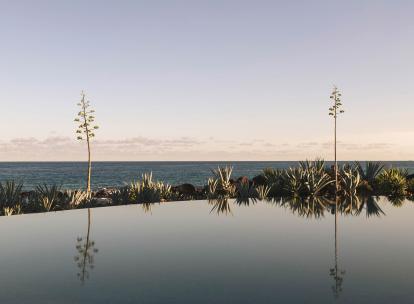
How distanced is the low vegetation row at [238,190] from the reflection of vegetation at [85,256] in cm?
627

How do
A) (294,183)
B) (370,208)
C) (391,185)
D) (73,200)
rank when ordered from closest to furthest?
(370,208)
(73,200)
(294,183)
(391,185)

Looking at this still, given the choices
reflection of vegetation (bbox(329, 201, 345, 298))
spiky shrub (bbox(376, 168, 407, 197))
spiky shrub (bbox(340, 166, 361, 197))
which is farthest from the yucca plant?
reflection of vegetation (bbox(329, 201, 345, 298))

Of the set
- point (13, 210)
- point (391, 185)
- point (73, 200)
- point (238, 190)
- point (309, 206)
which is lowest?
point (13, 210)

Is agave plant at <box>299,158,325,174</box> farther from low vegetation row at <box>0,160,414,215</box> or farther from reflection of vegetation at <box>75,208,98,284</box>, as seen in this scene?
reflection of vegetation at <box>75,208,98,284</box>

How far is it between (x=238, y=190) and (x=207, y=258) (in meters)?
11.2

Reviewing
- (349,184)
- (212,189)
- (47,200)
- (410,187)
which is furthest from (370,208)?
(47,200)

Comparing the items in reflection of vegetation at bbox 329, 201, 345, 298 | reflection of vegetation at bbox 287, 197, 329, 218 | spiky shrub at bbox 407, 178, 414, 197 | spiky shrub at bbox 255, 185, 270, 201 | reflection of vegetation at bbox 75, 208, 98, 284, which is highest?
spiky shrub at bbox 407, 178, 414, 197

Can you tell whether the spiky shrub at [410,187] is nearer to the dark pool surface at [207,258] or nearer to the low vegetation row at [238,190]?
the low vegetation row at [238,190]

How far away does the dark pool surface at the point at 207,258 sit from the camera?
480 cm

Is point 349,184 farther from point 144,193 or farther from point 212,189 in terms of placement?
point 144,193

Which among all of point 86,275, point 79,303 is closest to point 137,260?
point 86,275

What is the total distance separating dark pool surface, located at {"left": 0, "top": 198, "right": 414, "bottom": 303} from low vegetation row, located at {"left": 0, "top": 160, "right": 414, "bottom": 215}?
3310 mm

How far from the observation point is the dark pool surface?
4.80 m

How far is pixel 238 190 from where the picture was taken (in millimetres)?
17531
